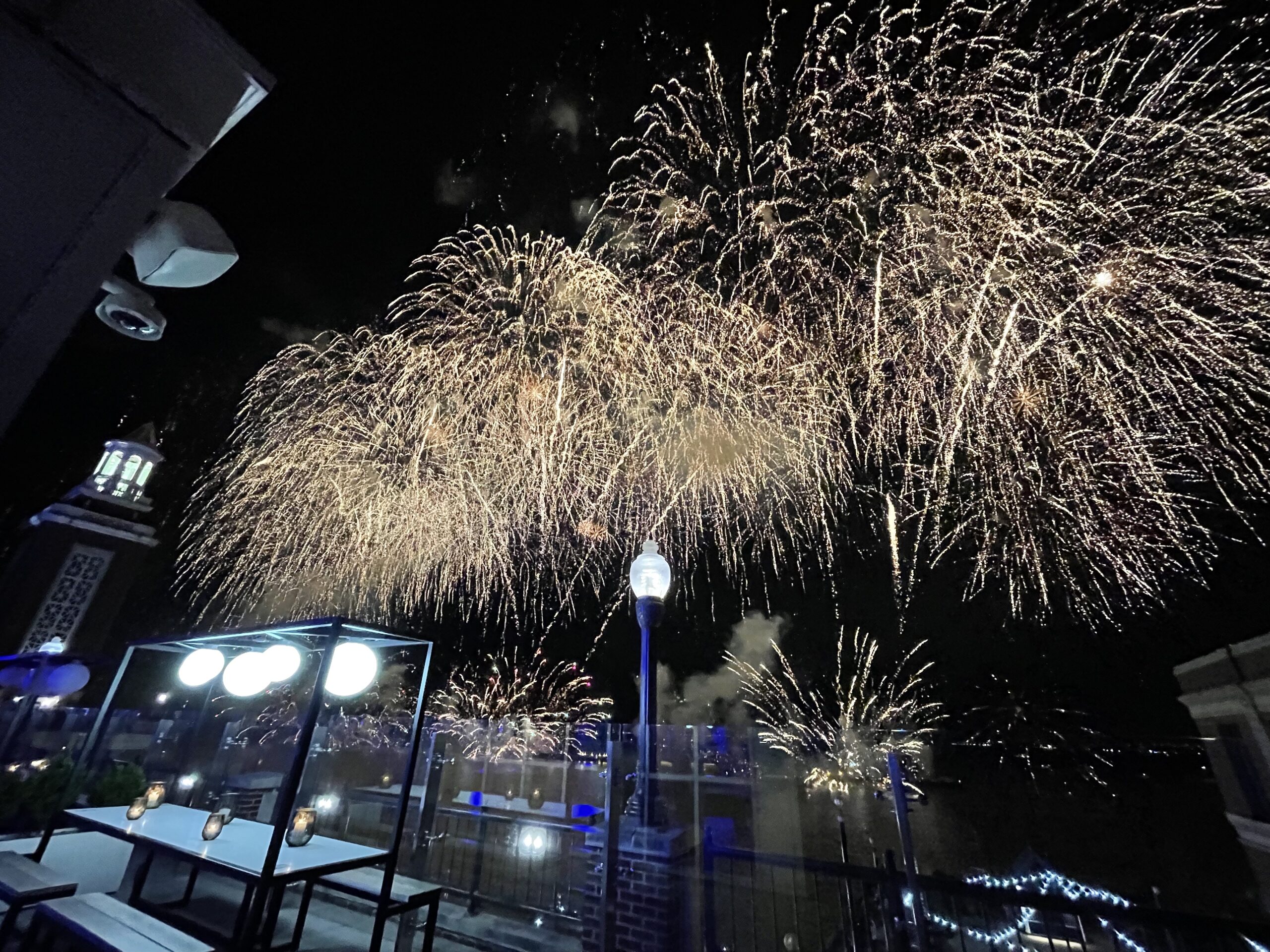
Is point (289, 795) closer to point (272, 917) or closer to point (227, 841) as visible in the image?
point (272, 917)

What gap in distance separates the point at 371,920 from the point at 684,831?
4171 mm

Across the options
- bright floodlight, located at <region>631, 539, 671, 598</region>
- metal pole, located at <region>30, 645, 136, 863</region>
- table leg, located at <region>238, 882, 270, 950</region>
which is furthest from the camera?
metal pole, located at <region>30, 645, 136, 863</region>

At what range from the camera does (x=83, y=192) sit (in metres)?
1.73

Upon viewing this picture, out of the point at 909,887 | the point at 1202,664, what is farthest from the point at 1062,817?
the point at 909,887

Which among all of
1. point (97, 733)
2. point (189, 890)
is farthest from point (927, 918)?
point (97, 733)

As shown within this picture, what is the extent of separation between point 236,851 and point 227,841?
46 cm

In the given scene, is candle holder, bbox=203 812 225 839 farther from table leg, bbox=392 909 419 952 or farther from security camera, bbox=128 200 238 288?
security camera, bbox=128 200 238 288

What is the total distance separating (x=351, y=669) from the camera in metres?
5.41

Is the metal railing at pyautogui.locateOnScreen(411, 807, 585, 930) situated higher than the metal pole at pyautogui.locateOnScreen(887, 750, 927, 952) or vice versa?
the metal pole at pyautogui.locateOnScreen(887, 750, 927, 952)

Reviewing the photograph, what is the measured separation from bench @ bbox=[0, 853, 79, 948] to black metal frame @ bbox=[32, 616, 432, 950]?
38 cm

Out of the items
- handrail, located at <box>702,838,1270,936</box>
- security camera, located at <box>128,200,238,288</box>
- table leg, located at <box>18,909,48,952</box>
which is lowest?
table leg, located at <box>18,909,48,952</box>

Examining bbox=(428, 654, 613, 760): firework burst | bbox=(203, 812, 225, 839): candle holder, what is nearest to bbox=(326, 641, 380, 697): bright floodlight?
bbox=(203, 812, 225, 839): candle holder

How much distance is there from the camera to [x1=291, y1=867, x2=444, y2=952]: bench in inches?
182

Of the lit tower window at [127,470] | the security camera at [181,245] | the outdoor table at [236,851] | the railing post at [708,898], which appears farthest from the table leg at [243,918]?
the lit tower window at [127,470]
